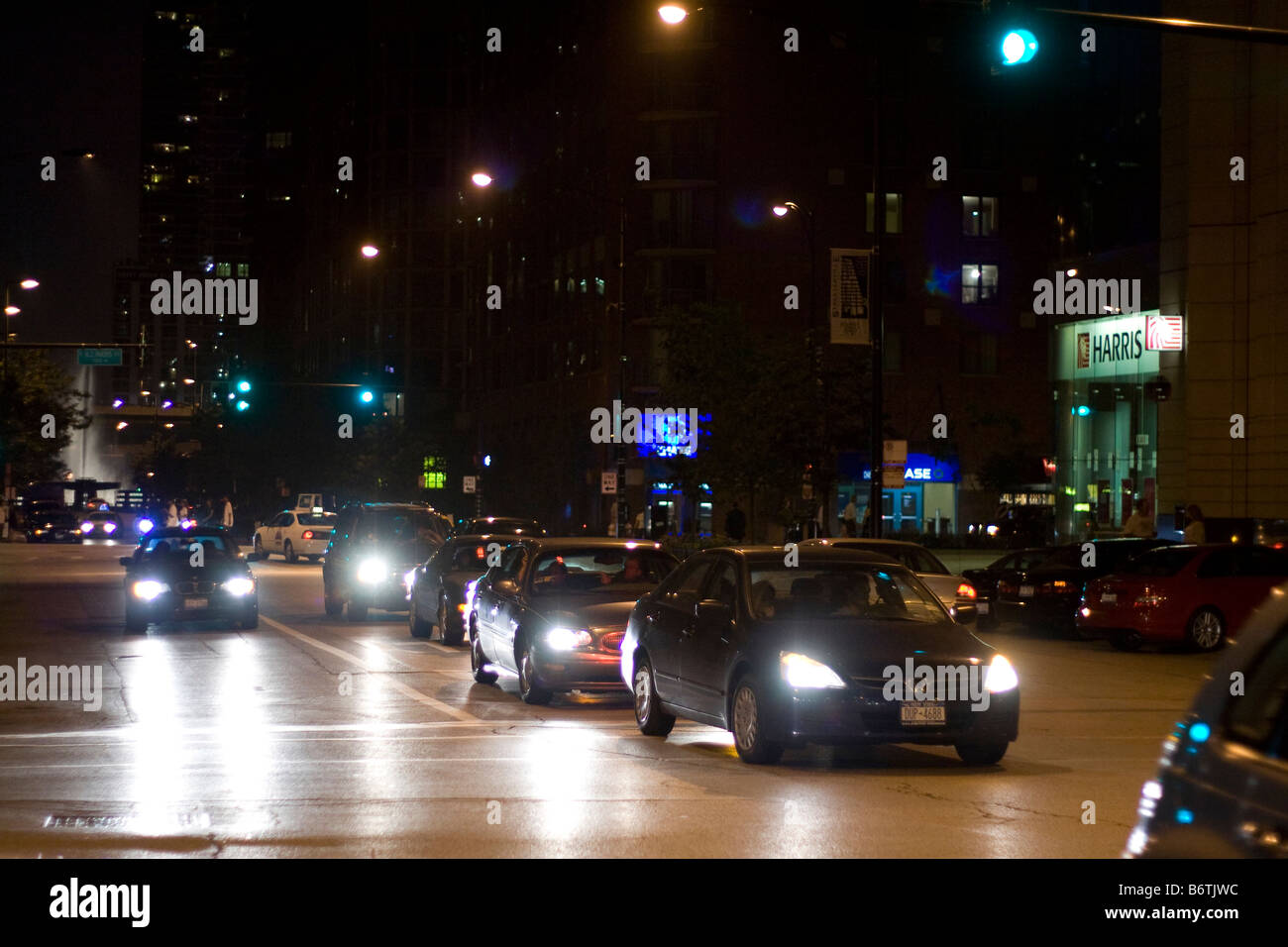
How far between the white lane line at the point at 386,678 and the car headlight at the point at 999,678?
16.4 ft

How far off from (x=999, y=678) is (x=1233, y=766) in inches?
325

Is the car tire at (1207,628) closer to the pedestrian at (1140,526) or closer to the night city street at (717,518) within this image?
the night city street at (717,518)

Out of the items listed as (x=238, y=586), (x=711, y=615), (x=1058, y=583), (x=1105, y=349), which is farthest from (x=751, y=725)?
(x=1105, y=349)

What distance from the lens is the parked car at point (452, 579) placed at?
24047mm

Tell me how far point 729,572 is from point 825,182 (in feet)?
202

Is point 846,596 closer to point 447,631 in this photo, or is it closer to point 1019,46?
point 1019,46

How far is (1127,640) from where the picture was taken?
24.6 m

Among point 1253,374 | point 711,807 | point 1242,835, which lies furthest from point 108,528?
point 1242,835

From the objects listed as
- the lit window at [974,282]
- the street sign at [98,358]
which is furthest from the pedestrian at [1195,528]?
the lit window at [974,282]
